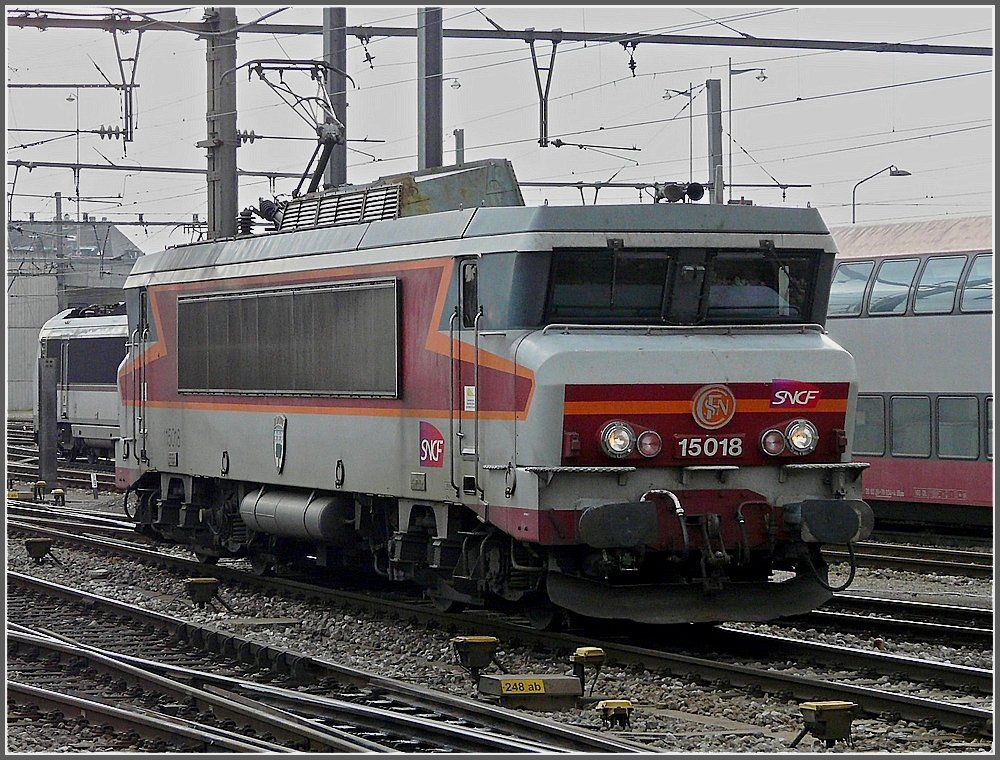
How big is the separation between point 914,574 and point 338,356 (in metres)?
7.24

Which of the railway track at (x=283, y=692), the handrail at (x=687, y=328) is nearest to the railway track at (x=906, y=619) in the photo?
the handrail at (x=687, y=328)

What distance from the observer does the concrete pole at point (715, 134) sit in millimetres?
28547

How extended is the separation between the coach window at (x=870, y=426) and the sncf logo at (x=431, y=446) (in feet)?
36.3

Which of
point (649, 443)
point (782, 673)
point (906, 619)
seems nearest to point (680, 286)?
point (649, 443)

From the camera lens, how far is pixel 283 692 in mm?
11000

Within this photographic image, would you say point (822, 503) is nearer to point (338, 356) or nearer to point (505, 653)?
point (505, 653)

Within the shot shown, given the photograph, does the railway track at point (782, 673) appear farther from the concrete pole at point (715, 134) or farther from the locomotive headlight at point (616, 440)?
the concrete pole at point (715, 134)

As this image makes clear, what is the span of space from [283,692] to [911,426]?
13773mm

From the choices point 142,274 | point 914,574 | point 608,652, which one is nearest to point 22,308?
point 142,274

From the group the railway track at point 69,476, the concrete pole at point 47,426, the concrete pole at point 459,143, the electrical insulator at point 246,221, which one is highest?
the concrete pole at point 459,143

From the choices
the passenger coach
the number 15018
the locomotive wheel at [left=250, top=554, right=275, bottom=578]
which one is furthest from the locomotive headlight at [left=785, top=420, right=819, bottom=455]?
the passenger coach

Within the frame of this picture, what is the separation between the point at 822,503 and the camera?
40.1ft

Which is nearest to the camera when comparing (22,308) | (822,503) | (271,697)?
(271,697)

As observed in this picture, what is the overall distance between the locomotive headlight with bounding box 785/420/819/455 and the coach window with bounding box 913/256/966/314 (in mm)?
9906
